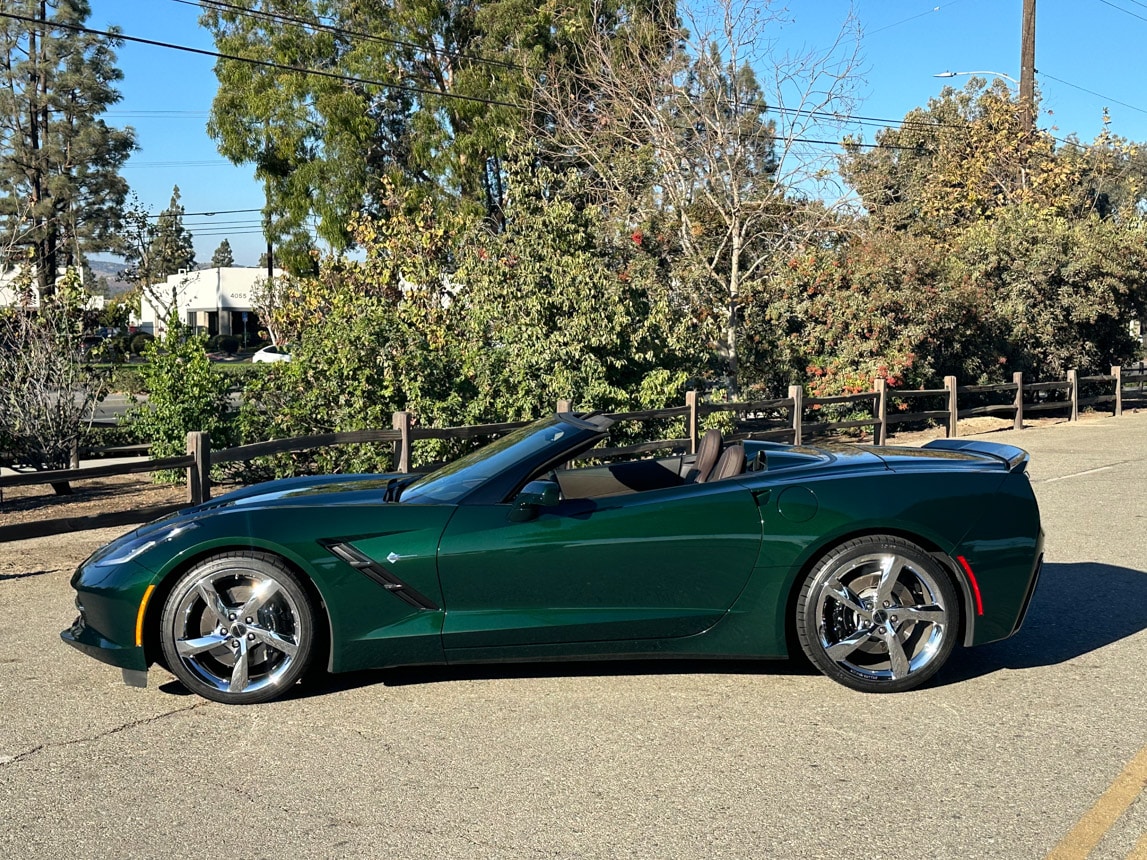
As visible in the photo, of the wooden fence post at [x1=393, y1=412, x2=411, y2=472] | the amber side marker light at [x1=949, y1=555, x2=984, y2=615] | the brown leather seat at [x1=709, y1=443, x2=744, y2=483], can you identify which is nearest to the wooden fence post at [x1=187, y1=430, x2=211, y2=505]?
the wooden fence post at [x1=393, y1=412, x2=411, y2=472]

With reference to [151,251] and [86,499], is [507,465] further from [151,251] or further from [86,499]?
[151,251]

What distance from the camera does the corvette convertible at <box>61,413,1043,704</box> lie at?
489 cm

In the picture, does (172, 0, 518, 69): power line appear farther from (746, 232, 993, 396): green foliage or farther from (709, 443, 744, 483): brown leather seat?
(709, 443, 744, 483): brown leather seat

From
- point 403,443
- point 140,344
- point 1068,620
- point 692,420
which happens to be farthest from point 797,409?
point 140,344

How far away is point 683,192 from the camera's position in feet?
62.0

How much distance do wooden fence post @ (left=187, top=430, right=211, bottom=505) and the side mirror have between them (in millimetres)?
4766

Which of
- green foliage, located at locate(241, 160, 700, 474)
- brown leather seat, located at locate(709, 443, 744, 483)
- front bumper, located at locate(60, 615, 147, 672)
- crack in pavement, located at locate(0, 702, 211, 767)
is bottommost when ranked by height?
crack in pavement, located at locate(0, 702, 211, 767)

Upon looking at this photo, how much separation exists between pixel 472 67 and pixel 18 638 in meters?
23.4

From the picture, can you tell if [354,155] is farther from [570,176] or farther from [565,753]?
[565,753]

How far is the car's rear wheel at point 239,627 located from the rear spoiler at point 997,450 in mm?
3441

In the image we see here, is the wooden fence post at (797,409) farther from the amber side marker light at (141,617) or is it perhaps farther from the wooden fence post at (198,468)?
the amber side marker light at (141,617)

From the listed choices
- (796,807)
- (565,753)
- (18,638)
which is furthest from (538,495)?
(18,638)

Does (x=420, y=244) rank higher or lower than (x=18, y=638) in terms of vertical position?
higher

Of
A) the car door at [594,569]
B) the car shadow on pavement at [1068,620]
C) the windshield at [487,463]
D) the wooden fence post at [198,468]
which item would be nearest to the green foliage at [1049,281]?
the car shadow on pavement at [1068,620]
